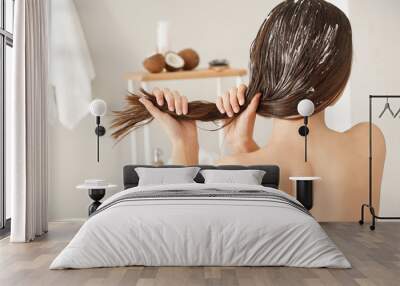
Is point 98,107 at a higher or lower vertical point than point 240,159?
higher

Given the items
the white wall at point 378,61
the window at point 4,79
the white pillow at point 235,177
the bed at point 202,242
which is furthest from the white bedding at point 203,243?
the white wall at point 378,61

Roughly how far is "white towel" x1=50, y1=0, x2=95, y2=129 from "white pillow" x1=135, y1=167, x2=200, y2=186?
1.22 m

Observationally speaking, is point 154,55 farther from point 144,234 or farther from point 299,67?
point 144,234

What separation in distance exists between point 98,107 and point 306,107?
2394 mm

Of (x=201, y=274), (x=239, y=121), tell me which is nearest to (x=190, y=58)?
(x=239, y=121)

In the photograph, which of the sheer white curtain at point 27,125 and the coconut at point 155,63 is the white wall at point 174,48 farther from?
the sheer white curtain at point 27,125

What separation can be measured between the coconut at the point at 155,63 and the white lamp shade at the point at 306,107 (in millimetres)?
1693

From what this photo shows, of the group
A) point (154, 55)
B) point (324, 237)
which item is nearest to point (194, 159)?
point (154, 55)

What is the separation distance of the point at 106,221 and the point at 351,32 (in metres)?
3.92

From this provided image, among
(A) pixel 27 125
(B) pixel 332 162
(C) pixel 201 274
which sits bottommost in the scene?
(C) pixel 201 274

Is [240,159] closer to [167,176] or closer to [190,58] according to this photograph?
[167,176]

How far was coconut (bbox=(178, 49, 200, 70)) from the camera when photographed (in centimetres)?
706

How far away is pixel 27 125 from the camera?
19.2 feet

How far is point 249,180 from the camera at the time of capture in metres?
6.40
